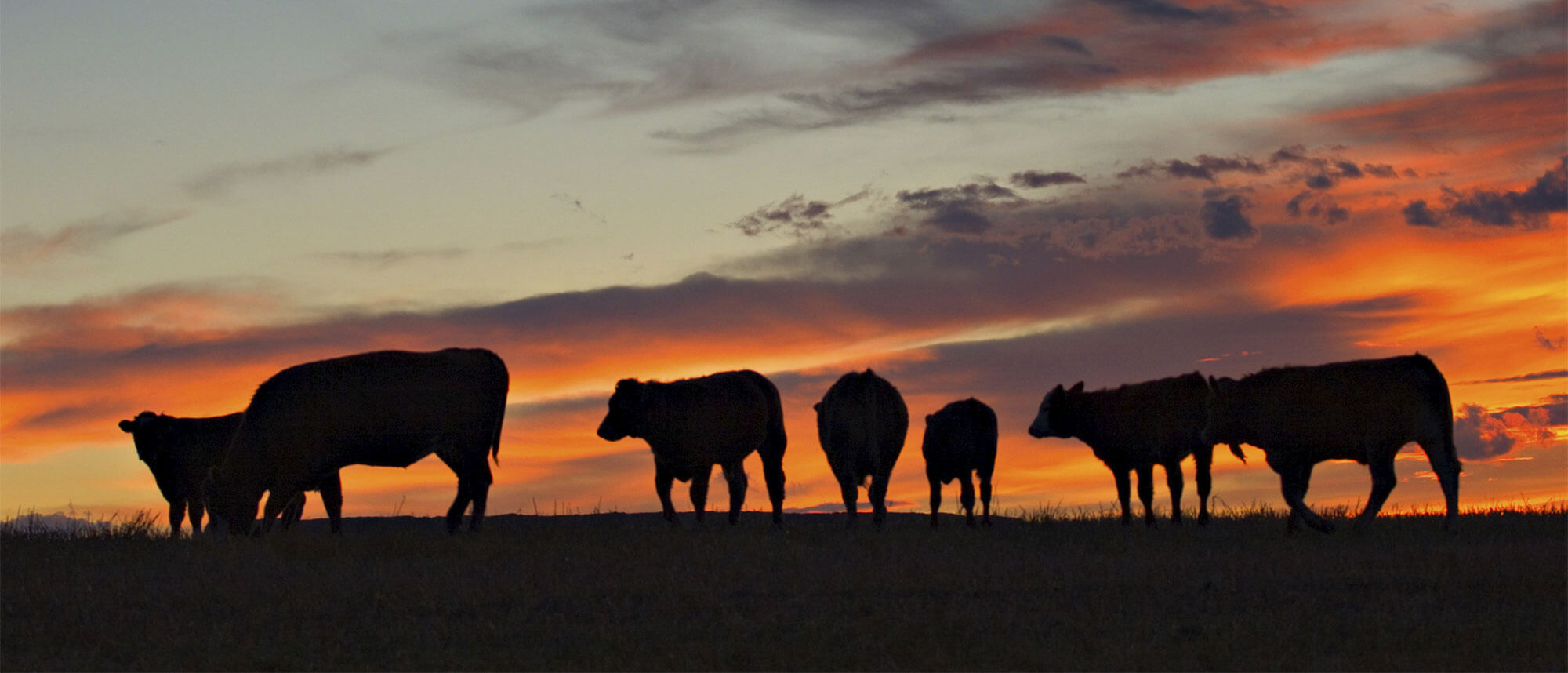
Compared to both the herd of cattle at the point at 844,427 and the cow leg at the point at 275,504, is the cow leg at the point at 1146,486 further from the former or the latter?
the cow leg at the point at 275,504

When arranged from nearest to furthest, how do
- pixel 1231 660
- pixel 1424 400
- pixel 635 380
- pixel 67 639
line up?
pixel 1231 660
pixel 67 639
pixel 1424 400
pixel 635 380

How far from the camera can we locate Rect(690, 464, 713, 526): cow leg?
2103 cm

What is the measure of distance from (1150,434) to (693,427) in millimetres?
6347

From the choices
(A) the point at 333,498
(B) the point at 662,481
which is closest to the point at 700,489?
(B) the point at 662,481

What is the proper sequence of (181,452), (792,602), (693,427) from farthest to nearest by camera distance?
→ (181,452), (693,427), (792,602)

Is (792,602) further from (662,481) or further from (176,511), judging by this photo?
(176,511)

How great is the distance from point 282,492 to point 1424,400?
14.6 m

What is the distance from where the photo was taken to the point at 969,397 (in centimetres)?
2256

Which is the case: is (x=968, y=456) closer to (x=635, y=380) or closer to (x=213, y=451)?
(x=635, y=380)

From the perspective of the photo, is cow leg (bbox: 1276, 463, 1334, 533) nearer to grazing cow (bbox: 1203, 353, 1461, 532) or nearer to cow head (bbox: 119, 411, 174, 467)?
grazing cow (bbox: 1203, 353, 1461, 532)

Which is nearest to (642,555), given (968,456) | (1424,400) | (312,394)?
(312,394)

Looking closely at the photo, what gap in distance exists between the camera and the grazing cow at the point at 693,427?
2147cm

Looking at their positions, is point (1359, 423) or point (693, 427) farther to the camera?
point (693, 427)

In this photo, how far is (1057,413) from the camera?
2153 cm
